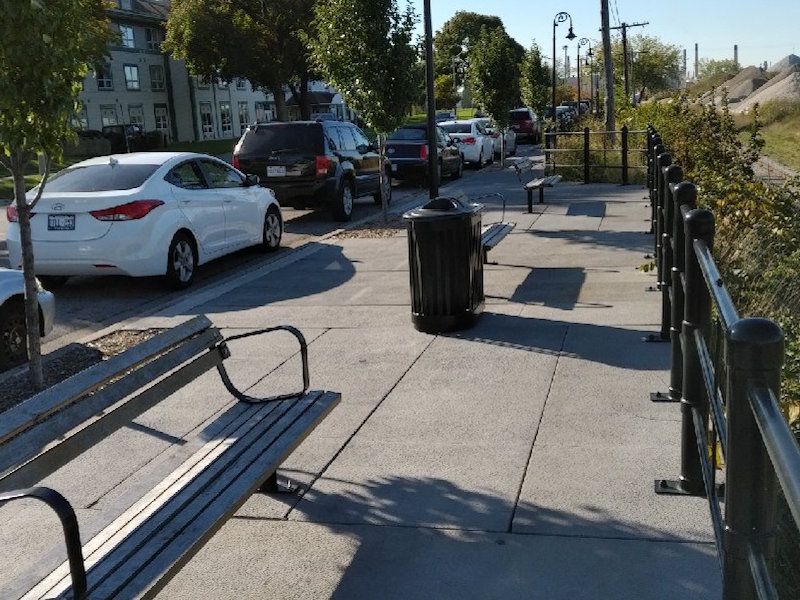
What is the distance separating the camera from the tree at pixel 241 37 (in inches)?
1903

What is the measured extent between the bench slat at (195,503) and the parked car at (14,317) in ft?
12.1

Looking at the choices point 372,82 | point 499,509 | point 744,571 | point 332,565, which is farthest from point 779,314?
point 372,82

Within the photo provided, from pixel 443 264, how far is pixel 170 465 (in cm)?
387

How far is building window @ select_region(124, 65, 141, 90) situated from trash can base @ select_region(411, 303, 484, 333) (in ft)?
189

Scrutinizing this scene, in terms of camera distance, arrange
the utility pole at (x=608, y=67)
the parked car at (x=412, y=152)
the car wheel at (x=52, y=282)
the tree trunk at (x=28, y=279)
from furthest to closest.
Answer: the utility pole at (x=608, y=67) → the parked car at (x=412, y=152) → the car wheel at (x=52, y=282) → the tree trunk at (x=28, y=279)

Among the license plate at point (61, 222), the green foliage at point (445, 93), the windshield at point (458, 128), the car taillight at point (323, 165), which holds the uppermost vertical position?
the green foliage at point (445, 93)

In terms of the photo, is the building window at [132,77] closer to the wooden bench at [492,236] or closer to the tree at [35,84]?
the wooden bench at [492,236]

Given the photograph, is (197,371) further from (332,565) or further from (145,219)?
(145,219)

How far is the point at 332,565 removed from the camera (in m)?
3.77

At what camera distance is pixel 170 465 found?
383 centimetres

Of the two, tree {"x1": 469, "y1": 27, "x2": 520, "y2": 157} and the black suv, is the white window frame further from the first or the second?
the black suv

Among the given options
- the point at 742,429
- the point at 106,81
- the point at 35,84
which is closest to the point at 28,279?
the point at 35,84

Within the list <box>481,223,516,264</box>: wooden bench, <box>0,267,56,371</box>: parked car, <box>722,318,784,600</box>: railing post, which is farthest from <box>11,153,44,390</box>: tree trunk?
<box>722,318,784,600</box>: railing post

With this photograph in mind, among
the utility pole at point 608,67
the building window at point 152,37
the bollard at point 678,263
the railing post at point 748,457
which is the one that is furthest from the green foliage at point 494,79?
the building window at point 152,37
